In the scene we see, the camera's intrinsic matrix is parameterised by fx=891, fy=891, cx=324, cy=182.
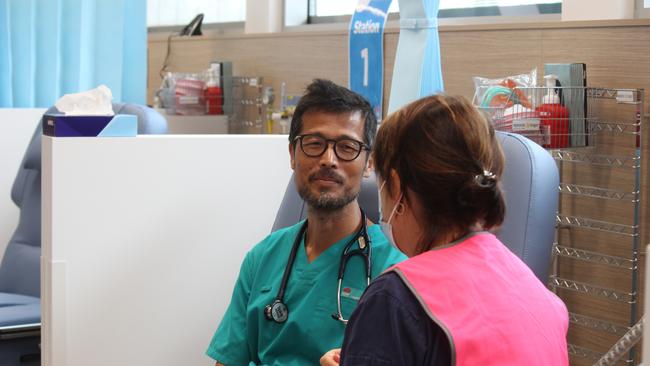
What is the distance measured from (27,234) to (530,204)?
209 centimetres

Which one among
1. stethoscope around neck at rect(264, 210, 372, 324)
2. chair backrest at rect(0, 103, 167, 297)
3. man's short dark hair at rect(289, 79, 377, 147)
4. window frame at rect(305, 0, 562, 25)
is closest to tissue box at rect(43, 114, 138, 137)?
man's short dark hair at rect(289, 79, 377, 147)

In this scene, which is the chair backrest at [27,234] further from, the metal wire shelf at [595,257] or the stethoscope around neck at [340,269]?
the metal wire shelf at [595,257]

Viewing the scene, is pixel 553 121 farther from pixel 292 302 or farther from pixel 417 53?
pixel 292 302

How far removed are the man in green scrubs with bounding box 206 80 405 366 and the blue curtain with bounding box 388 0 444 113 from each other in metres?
0.71

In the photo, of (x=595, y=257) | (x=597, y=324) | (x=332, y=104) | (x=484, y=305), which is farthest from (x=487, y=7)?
(x=484, y=305)

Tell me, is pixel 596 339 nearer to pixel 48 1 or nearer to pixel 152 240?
pixel 152 240

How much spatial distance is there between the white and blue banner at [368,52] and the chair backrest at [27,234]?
2.70 ft

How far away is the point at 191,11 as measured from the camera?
5.01 m

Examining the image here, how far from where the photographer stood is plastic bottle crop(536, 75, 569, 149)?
93.6 inches

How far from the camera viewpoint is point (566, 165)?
2.58m

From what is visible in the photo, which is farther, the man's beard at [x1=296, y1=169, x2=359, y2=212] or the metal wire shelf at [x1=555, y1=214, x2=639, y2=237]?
the metal wire shelf at [x1=555, y1=214, x2=639, y2=237]

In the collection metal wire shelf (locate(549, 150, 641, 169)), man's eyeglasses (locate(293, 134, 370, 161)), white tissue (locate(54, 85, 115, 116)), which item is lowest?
metal wire shelf (locate(549, 150, 641, 169))

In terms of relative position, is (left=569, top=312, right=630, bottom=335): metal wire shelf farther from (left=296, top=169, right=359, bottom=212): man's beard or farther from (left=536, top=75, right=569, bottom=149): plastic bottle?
(left=296, top=169, right=359, bottom=212): man's beard

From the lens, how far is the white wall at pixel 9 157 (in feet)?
11.7
